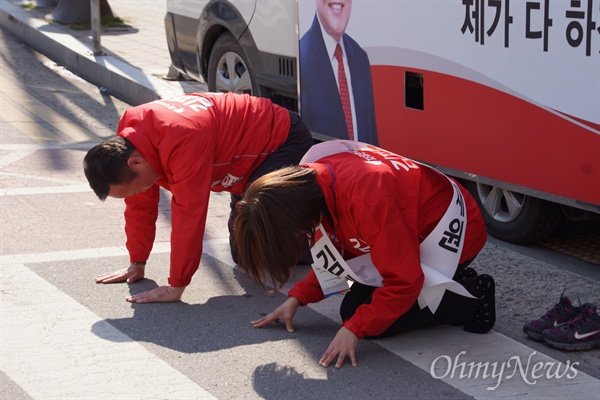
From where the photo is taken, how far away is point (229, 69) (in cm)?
745

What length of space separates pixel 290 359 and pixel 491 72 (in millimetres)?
2066

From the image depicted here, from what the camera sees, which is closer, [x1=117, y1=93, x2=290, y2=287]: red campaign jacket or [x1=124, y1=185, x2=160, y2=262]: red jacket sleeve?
[x1=117, y1=93, x2=290, y2=287]: red campaign jacket

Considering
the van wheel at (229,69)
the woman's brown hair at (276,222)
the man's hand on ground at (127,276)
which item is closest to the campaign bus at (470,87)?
the van wheel at (229,69)

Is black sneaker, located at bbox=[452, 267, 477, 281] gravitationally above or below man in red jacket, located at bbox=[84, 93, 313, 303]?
below

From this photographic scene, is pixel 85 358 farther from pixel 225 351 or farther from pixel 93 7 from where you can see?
pixel 93 7

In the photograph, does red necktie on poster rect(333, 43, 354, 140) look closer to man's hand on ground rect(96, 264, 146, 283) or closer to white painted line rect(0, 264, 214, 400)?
man's hand on ground rect(96, 264, 146, 283)

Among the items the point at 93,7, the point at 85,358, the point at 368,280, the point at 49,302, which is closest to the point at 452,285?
the point at 368,280

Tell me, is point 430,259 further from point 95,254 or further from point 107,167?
point 95,254

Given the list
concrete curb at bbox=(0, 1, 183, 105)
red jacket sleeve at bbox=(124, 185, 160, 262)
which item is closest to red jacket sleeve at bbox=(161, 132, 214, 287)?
red jacket sleeve at bbox=(124, 185, 160, 262)

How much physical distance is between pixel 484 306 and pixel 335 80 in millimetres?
2628

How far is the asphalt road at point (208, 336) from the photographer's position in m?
3.41

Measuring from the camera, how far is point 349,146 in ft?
12.3

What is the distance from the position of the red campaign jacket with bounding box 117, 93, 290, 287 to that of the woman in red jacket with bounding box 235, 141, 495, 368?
1.83 ft

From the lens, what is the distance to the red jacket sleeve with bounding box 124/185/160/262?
4.44m
